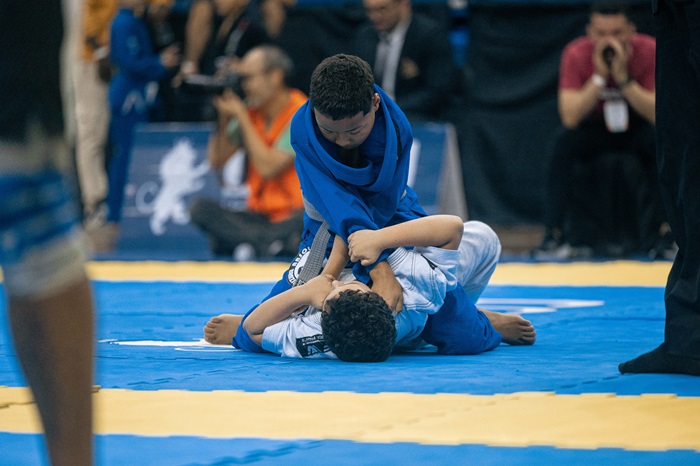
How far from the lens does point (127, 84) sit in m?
9.99

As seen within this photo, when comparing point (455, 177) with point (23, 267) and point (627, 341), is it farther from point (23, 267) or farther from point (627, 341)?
point (23, 267)

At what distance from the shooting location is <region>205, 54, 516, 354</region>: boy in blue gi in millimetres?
3604

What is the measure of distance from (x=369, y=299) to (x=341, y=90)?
0.67m

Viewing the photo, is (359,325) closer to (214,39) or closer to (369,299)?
(369,299)

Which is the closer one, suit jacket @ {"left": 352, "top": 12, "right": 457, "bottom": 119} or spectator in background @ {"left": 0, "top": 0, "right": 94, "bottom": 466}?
spectator in background @ {"left": 0, "top": 0, "right": 94, "bottom": 466}

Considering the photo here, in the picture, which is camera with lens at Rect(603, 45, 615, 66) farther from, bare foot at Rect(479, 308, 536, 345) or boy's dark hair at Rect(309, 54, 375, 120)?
boy's dark hair at Rect(309, 54, 375, 120)

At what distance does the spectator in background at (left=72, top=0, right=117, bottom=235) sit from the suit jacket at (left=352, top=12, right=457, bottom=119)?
2.59 meters

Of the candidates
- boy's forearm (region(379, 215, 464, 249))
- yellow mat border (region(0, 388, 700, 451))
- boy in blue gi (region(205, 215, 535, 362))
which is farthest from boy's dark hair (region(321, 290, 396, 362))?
yellow mat border (region(0, 388, 700, 451))

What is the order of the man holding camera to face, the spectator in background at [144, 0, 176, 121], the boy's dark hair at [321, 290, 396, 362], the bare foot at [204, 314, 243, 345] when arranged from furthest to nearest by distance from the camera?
the spectator in background at [144, 0, 176, 121] < the man holding camera to face < the bare foot at [204, 314, 243, 345] < the boy's dark hair at [321, 290, 396, 362]

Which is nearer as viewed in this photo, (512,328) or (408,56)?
(512,328)

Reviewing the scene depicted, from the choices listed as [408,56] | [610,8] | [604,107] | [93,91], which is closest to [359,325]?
[604,107]

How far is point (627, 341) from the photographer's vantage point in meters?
4.09

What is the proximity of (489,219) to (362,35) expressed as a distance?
1.99 meters

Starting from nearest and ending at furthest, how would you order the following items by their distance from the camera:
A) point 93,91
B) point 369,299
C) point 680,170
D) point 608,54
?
1. point 680,170
2. point 369,299
3. point 608,54
4. point 93,91
